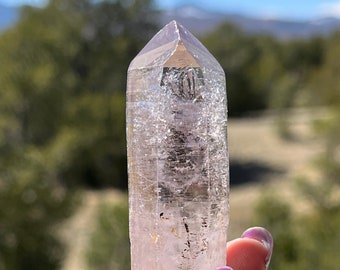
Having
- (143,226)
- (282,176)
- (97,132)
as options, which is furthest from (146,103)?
(282,176)

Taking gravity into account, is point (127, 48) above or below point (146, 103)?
above

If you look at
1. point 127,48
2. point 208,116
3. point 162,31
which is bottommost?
point 208,116

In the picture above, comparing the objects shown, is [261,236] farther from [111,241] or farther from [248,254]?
[111,241]

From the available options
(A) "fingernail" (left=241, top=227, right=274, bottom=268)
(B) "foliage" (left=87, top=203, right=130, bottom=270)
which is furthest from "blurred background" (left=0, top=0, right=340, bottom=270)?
(A) "fingernail" (left=241, top=227, right=274, bottom=268)

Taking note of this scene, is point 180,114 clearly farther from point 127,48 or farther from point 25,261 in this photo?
point 127,48

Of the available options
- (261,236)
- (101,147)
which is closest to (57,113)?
(101,147)

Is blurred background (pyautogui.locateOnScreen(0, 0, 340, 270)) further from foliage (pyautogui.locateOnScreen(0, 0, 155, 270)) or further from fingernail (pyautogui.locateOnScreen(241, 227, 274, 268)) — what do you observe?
fingernail (pyautogui.locateOnScreen(241, 227, 274, 268))
